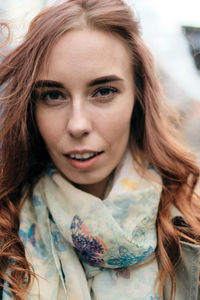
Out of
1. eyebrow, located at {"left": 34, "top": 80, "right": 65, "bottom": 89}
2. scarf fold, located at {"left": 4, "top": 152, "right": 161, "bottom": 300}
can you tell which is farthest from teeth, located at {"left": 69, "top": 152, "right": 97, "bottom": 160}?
eyebrow, located at {"left": 34, "top": 80, "right": 65, "bottom": 89}

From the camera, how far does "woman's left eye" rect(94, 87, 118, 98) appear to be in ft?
3.93

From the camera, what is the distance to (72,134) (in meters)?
1.15

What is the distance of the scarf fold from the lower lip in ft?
0.43

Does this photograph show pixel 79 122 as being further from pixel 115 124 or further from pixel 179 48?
pixel 179 48

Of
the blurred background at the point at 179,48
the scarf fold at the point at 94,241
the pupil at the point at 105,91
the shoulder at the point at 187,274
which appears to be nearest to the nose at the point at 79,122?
the pupil at the point at 105,91

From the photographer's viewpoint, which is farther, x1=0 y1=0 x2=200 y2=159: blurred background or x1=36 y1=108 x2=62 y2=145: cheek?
x1=0 y1=0 x2=200 y2=159: blurred background

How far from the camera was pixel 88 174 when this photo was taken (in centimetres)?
126

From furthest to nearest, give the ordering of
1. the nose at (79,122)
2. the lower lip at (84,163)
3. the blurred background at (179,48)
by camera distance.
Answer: the blurred background at (179,48), the lower lip at (84,163), the nose at (79,122)

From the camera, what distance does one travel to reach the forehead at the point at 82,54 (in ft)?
3.68

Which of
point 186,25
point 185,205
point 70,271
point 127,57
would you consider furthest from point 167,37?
point 70,271

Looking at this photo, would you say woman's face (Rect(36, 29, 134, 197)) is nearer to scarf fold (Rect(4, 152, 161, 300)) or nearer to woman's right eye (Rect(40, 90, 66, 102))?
woman's right eye (Rect(40, 90, 66, 102))

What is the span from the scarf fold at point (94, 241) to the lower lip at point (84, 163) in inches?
5.1

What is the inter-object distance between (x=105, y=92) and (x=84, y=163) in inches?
11.6

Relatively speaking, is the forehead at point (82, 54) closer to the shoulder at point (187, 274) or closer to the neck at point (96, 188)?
the neck at point (96, 188)
